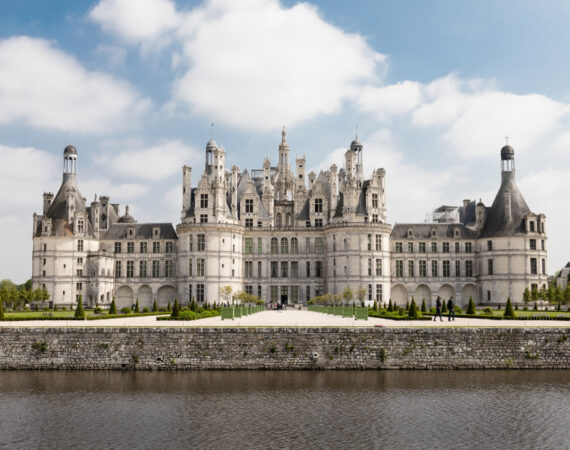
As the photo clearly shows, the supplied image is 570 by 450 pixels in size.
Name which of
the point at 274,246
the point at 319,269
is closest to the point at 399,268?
the point at 319,269

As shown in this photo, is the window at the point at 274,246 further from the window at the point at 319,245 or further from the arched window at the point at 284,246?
the window at the point at 319,245

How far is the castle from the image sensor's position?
76188mm

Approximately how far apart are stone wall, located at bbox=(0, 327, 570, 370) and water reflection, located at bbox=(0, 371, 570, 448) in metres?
1.29

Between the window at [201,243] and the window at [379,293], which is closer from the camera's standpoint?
the window at [379,293]

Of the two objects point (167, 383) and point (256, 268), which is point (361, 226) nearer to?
point (256, 268)

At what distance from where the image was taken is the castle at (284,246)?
76188 mm

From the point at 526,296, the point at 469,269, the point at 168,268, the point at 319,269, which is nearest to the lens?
the point at 526,296

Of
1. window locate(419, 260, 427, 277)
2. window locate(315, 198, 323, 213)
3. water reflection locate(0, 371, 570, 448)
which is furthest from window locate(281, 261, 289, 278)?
water reflection locate(0, 371, 570, 448)

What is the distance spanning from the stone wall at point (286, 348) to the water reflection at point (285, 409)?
129cm

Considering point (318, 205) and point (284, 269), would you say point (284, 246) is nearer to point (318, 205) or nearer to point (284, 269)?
point (284, 269)

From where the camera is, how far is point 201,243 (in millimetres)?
76562

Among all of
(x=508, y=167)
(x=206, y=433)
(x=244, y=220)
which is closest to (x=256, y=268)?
(x=244, y=220)

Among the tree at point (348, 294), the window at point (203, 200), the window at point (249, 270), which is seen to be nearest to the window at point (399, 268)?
the tree at point (348, 294)

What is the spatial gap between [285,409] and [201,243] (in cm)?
5191
